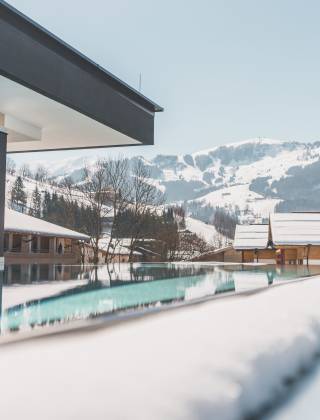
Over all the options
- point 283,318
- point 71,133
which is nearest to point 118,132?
point 71,133

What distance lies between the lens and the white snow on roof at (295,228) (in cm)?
2571

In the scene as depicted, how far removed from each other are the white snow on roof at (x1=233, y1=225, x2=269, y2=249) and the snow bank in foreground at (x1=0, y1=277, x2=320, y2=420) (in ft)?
84.3

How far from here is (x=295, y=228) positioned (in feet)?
88.4

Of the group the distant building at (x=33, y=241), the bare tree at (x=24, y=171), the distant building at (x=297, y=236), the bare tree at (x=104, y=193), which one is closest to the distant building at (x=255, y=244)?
the distant building at (x=297, y=236)

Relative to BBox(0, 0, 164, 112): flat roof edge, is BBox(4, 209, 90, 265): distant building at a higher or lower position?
lower

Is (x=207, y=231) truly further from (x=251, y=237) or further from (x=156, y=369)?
(x=156, y=369)

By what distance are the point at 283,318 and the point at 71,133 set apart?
9.48 meters

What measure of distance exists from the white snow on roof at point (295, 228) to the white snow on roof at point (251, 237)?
1.22 metres

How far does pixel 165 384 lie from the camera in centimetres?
159

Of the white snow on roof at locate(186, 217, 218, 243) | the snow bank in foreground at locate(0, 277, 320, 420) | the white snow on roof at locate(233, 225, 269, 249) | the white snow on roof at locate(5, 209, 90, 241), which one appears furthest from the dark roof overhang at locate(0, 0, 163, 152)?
the white snow on roof at locate(186, 217, 218, 243)

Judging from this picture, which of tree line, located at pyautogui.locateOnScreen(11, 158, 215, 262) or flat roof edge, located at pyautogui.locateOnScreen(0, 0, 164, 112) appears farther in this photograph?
tree line, located at pyautogui.locateOnScreen(11, 158, 215, 262)

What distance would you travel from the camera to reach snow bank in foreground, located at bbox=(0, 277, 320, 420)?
1.36 m

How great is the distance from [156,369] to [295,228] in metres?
26.4

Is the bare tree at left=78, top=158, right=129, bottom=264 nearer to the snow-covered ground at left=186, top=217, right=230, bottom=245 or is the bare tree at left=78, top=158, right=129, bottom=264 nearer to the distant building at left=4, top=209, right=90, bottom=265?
the distant building at left=4, top=209, right=90, bottom=265
